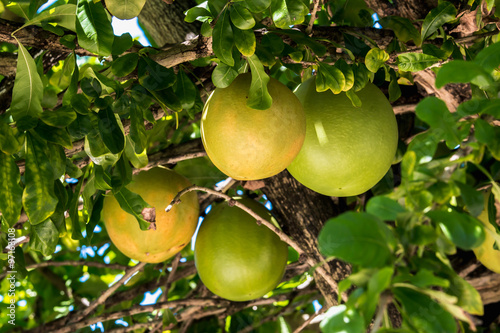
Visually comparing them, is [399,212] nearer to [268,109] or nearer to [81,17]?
[268,109]

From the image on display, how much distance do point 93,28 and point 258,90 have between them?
323 millimetres

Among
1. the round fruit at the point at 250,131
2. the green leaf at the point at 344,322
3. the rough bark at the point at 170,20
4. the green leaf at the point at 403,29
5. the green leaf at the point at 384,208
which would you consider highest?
the green leaf at the point at 384,208

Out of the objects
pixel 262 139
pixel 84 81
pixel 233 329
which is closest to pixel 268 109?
pixel 262 139

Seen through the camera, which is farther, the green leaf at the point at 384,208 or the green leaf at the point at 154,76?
the green leaf at the point at 154,76

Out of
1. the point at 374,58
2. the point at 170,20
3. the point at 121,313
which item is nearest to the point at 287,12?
the point at 374,58

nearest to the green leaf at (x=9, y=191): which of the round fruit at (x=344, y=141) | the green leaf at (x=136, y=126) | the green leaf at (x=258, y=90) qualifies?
the green leaf at (x=136, y=126)

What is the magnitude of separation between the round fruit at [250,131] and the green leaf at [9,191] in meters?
0.38

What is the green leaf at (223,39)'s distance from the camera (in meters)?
0.99

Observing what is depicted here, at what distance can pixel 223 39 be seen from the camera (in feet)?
3.24

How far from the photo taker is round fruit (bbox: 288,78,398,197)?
1.21 meters

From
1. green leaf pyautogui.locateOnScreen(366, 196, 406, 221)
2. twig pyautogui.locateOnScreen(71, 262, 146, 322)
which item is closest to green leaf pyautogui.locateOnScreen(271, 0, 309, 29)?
green leaf pyautogui.locateOnScreen(366, 196, 406, 221)

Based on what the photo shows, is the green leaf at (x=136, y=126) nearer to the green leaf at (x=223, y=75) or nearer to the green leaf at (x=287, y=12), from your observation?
the green leaf at (x=223, y=75)

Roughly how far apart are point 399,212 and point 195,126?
66.2 inches

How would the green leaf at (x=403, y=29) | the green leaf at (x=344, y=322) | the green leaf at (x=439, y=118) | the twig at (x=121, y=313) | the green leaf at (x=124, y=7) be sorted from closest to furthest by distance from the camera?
the green leaf at (x=344, y=322) < the green leaf at (x=439, y=118) < the green leaf at (x=124, y=7) < the green leaf at (x=403, y=29) < the twig at (x=121, y=313)
